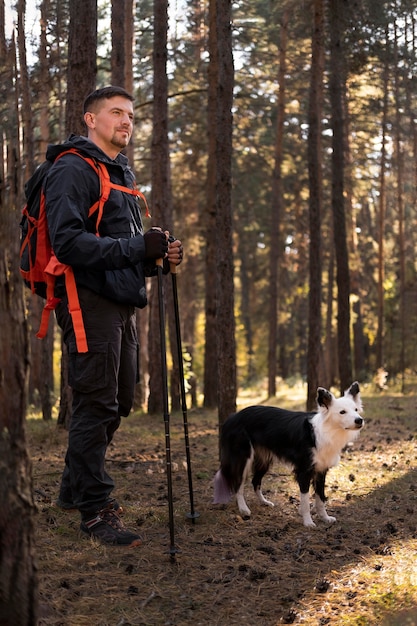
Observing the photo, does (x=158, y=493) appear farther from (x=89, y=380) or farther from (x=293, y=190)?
(x=293, y=190)

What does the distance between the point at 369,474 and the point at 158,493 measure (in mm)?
2780

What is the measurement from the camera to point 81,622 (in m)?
4.16

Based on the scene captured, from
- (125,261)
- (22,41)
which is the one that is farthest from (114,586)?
(22,41)

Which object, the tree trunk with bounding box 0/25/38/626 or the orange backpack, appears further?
the orange backpack

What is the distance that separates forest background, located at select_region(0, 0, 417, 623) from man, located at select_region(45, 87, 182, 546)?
2.82 ft

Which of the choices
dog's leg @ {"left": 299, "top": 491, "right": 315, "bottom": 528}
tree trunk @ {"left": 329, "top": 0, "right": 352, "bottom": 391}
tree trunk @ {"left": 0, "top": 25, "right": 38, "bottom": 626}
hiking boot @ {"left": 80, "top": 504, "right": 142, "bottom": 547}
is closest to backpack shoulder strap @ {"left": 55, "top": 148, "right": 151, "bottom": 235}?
tree trunk @ {"left": 0, "top": 25, "right": 38, "bottom": 626}

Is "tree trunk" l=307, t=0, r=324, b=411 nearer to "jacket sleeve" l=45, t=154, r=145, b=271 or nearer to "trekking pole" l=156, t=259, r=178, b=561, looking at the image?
"trekking pole" l=156, t=259, r=178, b=561

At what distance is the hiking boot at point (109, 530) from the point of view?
5.48 meters

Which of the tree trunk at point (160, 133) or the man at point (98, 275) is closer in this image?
the man at point (98, 275)

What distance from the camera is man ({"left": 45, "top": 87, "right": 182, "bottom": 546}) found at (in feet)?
17.3

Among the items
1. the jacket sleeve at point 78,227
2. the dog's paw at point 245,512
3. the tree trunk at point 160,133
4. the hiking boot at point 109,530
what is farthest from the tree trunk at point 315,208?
the jacket sleeve at point 78,227

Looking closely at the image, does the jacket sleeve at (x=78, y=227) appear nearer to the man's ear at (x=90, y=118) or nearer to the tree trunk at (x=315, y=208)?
the man's ear at (x=90, y=118)

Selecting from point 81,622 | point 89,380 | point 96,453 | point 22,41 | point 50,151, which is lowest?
point 81,622

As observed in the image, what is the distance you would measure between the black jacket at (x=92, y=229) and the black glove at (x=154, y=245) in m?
0.04
